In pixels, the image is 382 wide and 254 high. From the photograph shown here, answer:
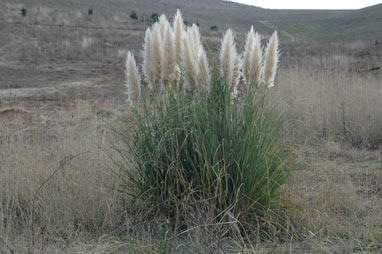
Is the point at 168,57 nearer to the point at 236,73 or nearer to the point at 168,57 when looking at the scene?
the point at 168,57

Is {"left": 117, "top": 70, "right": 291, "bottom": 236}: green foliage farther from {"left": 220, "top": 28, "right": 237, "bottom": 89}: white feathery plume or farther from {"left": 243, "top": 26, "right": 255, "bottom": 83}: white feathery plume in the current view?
{"left": 243, "top": 26, "right": 255, "bottom": 83}: white feathery plume

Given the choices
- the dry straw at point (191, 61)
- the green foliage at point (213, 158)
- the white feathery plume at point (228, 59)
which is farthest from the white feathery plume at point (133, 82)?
the white feathery plume at point (228, 59)

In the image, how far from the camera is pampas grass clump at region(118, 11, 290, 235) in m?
2.97

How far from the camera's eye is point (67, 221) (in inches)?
129

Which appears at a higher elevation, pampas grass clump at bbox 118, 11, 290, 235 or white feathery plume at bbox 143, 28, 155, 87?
white feathery plume at bbox 143, 28, 155, 87

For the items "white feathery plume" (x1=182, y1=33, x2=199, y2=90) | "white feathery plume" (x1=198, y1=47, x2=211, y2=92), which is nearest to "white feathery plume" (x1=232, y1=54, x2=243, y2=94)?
"white feathery plume" (x1=198, y1=47, x2=211, y2=92)

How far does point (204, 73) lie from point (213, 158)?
71 centimetres

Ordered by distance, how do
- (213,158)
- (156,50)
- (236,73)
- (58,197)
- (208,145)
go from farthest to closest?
(58,197), (156,50), (236,73), (208,145), (213,158)

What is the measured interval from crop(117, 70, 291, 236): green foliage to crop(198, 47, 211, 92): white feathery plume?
3.1 inches

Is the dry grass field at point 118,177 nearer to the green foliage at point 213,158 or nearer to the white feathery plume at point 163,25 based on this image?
the green foliage at point 213,158

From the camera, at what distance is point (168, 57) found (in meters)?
3.32

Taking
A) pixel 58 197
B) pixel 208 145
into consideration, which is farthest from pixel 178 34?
pixel 58 197

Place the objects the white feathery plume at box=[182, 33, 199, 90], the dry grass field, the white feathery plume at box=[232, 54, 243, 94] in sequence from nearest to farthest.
Answer: the dry grass field < the white feathery plume at box=[182, 33, 199, 90] < the white feathery plume at box=[232, 54, 243, 94]

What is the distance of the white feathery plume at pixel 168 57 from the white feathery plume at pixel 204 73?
28 cm
